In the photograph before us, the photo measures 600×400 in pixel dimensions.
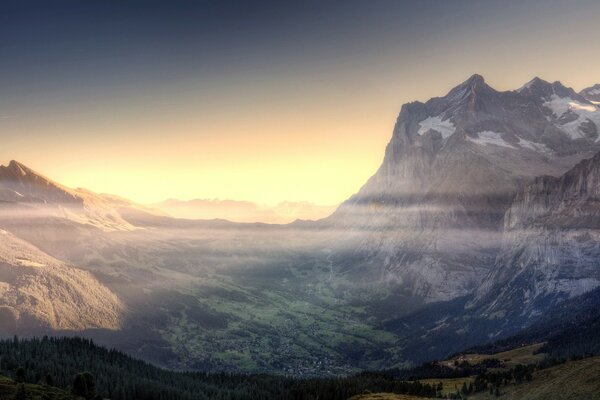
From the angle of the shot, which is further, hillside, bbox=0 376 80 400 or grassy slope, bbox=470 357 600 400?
grassy slope, bbox=470 357 600 400

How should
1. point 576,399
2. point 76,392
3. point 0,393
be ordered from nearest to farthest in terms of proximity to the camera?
point 0,393, point 576,399, point 76,392

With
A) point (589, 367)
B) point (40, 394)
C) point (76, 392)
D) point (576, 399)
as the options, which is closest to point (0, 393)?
point (40, 394)

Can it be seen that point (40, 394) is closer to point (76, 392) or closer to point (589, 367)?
point (76, 392)

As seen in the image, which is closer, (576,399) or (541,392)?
(576,399)

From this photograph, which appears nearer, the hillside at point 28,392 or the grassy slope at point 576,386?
the hillside at point 28,392

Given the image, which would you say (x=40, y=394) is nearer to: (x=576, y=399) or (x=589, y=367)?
(x=576, y=399)

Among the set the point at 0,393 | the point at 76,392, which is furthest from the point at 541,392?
the point at 0,393

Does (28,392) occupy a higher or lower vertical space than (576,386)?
higher

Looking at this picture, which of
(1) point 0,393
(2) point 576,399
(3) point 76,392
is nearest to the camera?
(1) point 0,393

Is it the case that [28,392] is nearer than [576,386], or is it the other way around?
[28,392]
